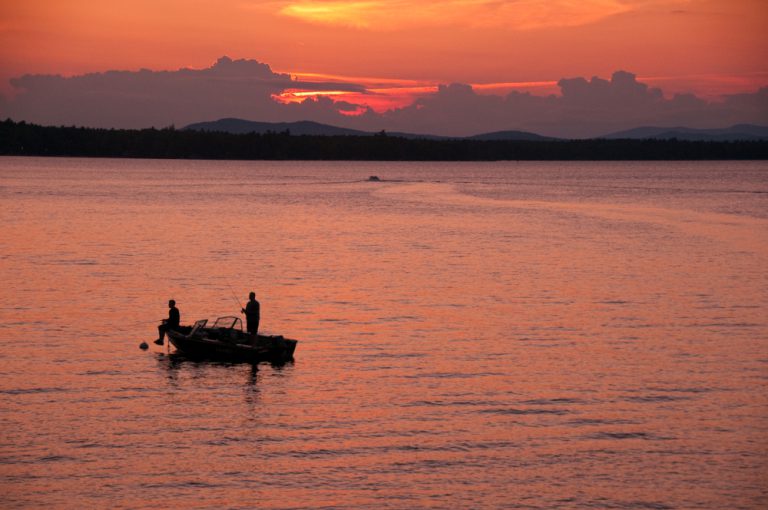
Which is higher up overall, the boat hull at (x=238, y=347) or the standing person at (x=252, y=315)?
the standing person at (x=252, y=315)

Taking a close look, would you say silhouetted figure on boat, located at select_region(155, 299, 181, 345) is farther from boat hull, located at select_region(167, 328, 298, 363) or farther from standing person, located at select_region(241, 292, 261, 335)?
standing person, located at select_region(241, 292, 261, 335)

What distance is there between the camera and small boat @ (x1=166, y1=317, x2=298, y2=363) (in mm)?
39188

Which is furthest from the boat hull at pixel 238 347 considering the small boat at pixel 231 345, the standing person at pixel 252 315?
the standing person at pixel 252 315

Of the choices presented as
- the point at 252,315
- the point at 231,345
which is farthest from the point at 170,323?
the point at 252,315

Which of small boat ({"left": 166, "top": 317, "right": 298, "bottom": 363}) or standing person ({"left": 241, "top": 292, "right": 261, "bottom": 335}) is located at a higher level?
standing person ({"left": 241, "top": 292, "right": 261, "bottom": 335})

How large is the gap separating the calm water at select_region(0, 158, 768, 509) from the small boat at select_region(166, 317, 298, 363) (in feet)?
2.15

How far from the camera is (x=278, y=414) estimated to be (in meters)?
32.1

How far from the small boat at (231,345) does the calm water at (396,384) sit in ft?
2.15

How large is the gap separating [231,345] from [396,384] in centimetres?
762

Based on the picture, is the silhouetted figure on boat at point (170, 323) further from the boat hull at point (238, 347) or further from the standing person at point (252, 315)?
the standing person at point (252, 315)

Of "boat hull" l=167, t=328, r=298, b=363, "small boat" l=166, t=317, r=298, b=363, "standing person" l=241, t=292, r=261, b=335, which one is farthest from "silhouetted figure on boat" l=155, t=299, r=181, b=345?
"standing person" l=241, t=292, r=261, b=335

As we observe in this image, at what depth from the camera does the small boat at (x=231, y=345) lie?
129 feet

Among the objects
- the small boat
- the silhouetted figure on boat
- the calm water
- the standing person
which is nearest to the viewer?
the calm water

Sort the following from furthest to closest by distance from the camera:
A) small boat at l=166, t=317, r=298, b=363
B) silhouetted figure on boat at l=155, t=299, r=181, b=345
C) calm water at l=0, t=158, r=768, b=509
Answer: silhouetted figure on boat at l=155, t=299, r=181, b=345
small boat at l=166, t=317, r=298, b=363
calm water at l=0, t=158, r=768, b=509
